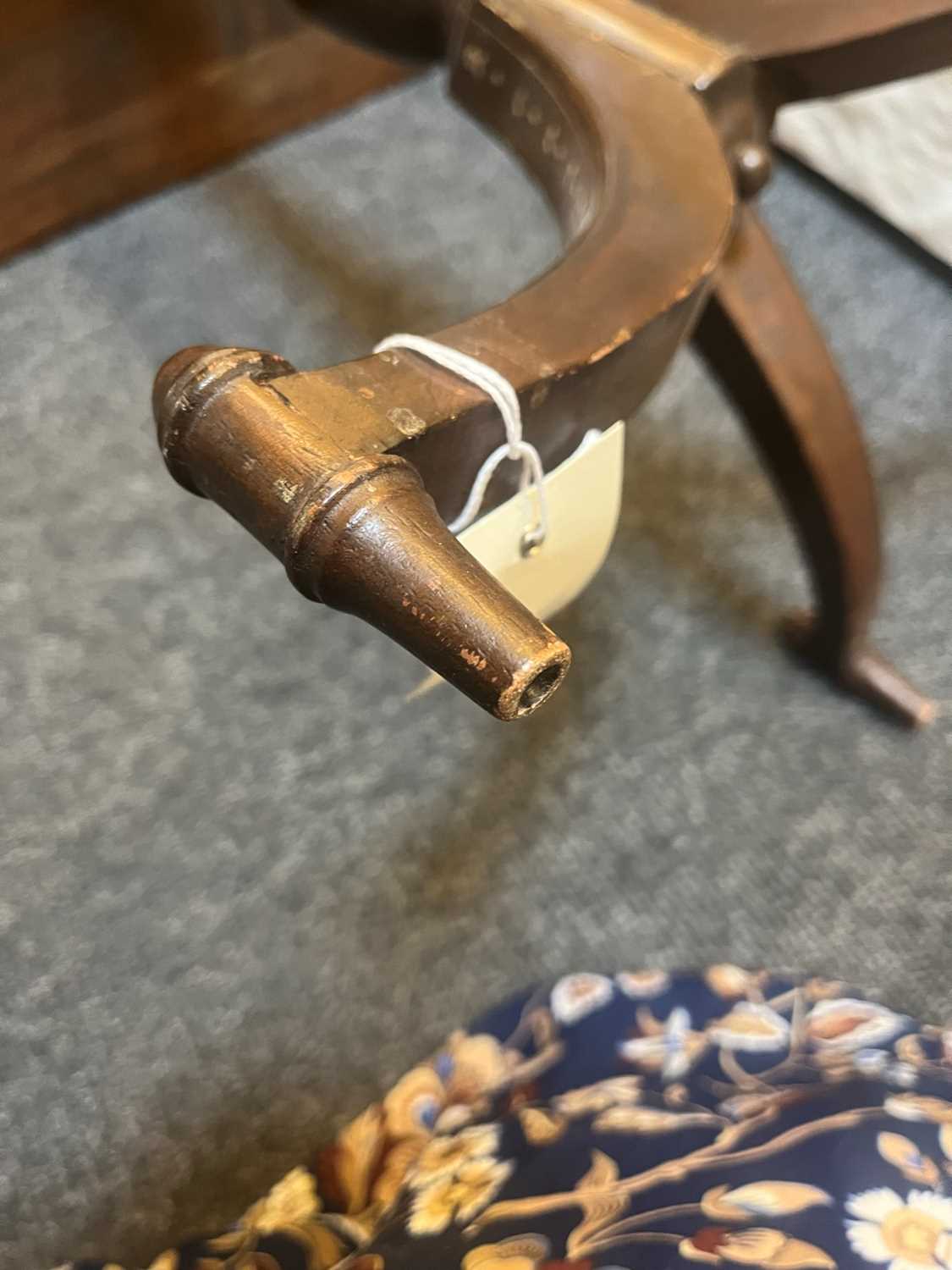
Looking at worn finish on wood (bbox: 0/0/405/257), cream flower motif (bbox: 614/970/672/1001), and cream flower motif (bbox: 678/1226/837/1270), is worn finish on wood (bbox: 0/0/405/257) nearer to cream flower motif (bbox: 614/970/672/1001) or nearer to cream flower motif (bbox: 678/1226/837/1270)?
cream flower motif (bbox: 614/970/672/1001)

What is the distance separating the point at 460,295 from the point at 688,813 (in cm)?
63

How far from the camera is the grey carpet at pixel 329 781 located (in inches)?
29.3

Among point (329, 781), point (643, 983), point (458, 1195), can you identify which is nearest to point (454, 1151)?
point (458, 1195)

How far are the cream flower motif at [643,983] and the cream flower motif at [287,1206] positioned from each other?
252 millimetres

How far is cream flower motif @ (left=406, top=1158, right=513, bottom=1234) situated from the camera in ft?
1.73

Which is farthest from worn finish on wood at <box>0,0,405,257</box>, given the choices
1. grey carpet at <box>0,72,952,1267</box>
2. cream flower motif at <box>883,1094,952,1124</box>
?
cream flower motif at <box>883,1094,952,1124</box>

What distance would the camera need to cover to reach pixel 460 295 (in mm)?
1145

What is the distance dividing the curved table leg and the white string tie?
11.8 inches

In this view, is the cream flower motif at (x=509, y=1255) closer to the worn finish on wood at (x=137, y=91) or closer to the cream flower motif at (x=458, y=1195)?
the cream flower motif at (x=458, y=1195)

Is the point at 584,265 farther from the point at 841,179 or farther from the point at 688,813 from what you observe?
the point at 841,179

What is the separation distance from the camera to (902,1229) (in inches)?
17.1

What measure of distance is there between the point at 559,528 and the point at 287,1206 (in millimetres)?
485

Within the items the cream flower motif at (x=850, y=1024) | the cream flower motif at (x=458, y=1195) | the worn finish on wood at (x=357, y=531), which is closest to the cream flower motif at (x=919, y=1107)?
the cream flower motif at (x=850, y=1024)

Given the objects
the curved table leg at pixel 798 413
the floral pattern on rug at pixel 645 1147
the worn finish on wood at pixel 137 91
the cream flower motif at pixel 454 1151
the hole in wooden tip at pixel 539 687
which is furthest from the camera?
the worn finish on wood at pixel 137 91
